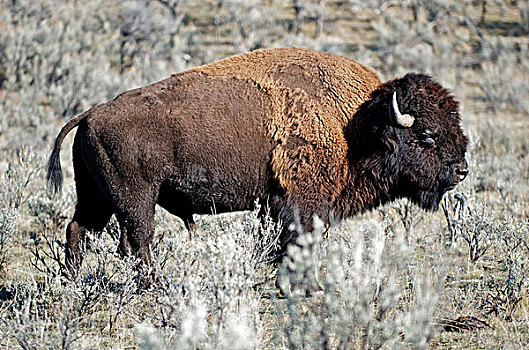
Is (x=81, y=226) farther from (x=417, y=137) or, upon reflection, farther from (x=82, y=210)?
(x=417, y=137)

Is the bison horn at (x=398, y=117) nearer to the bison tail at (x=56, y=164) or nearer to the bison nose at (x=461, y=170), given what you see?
the bison nose at (x=461, y=170)

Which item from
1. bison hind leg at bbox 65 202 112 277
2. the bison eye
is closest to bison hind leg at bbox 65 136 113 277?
bison hind leg at bbox 65 202 112 277

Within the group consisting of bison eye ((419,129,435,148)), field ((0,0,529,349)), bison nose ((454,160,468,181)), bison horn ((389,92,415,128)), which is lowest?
field ((0,0,529,349))

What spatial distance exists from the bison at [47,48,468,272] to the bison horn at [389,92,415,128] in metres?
0.01

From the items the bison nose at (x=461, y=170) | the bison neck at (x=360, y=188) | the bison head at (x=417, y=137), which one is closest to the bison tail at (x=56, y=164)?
the bison neck at (x=360, y=188)

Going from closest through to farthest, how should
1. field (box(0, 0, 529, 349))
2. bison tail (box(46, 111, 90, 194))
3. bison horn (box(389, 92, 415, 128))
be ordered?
1. field (box(0, 0, 529, 349))
2. bison horn (box(389, 92, 415, 128))
3. bison tail (box(46, 111, 90, 194))

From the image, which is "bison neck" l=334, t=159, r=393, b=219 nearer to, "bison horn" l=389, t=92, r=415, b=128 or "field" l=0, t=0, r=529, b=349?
"field" l=0, t=0, r=529, b=349

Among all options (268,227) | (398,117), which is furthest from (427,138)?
(268,227)

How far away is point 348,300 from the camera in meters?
3.00

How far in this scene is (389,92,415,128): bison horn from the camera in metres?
4.63

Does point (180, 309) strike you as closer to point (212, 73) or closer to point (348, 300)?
point (348, 300)

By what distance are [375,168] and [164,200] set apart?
1.67 meters

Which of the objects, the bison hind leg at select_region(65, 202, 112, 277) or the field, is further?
the bison hind leg at select_region(65, 202, 112, 277)

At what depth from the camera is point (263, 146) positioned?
4664 millimetres
